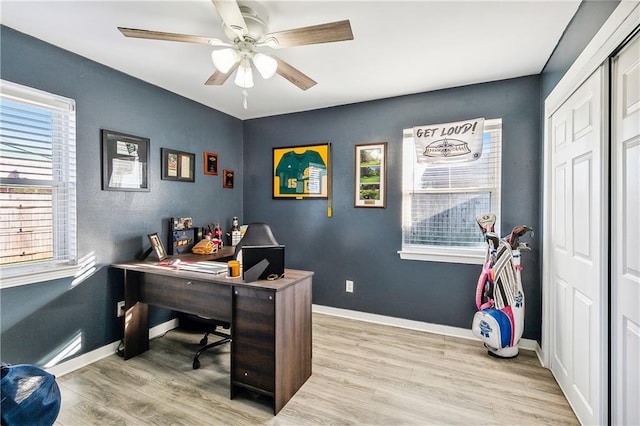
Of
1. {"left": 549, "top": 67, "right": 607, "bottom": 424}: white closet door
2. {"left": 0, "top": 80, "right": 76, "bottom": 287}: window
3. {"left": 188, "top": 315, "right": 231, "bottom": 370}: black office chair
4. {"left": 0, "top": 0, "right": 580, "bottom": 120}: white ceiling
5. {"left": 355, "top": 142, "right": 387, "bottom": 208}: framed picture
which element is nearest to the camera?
{"left": 549, "top": 67, "right": 607, "bottom": 424}: white closet door

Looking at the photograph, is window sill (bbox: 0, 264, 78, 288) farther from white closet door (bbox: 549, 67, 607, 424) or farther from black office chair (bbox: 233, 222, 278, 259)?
white closet door (bbox: 549, 67, 607, 424)

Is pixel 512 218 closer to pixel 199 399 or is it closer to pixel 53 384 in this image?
pixel 199 399

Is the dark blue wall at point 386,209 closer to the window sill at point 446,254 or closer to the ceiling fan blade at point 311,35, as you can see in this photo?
the window sill at point 446,254

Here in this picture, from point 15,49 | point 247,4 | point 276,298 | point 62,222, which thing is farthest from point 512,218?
point 15,49

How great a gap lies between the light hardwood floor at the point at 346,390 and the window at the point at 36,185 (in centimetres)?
91

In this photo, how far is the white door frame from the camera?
1.26 metres

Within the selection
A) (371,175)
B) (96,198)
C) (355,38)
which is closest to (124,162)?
(96,198)

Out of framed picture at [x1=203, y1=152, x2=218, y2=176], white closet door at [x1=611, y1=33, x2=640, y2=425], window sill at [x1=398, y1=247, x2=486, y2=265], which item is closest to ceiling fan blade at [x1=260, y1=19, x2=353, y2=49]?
white closet door at [x1=611, y1=33, x2=640, y2=425]

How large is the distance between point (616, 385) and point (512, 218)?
1.54 meters

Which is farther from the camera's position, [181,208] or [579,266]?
[181,208]

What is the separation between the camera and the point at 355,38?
2.06m

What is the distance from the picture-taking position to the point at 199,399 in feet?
6.36

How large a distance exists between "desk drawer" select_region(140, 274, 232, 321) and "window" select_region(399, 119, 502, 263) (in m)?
1.92

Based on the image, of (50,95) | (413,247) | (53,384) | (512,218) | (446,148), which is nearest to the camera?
(53,384)
